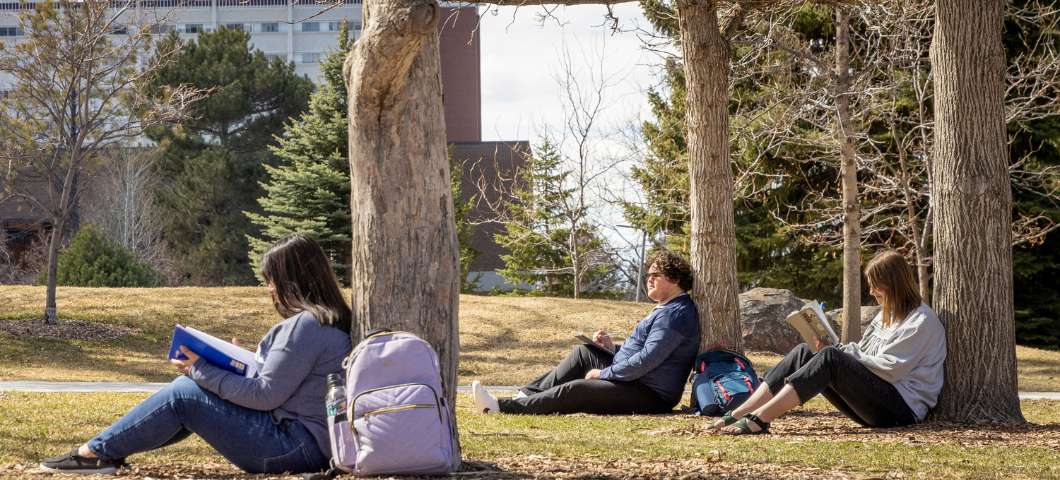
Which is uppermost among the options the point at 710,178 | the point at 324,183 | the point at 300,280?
the point at 324,183

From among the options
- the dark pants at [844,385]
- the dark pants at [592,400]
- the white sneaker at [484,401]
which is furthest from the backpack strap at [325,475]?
the dark pants at [592,400]

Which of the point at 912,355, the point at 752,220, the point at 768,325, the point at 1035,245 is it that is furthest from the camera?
the point at 752,220

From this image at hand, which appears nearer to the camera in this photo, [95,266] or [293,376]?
[293,376]

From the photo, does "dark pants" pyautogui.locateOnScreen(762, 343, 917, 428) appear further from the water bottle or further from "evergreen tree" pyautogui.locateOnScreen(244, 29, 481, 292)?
"evergreen tree" pyautogui.locateOnScreen(244, 29, 481, 292)

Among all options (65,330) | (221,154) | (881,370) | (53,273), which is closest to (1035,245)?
(881,370)

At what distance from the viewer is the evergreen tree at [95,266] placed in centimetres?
2206

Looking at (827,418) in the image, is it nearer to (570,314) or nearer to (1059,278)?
(570,314)

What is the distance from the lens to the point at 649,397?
6.71 metres

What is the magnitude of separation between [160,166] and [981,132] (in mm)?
34033

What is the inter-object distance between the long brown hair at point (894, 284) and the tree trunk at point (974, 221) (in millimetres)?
759

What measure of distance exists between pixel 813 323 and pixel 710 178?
7.28ft

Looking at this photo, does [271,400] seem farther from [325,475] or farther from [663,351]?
[663,351]

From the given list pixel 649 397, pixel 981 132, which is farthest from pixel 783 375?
pixel 981 132

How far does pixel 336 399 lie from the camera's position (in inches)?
A: 137
